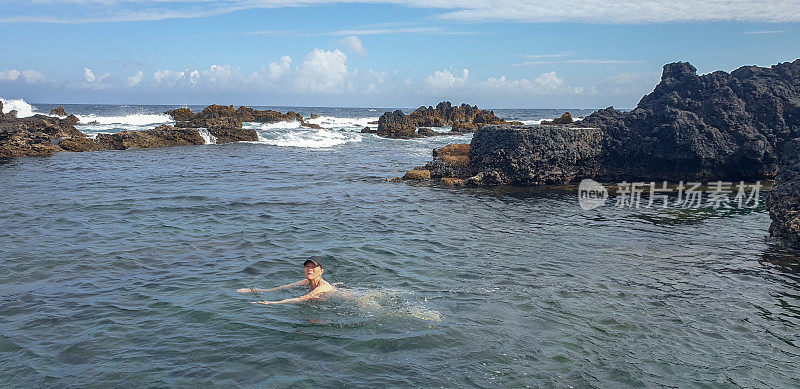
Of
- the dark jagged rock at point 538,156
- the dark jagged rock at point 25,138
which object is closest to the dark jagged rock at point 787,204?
the dark jagged rock at point 538,156

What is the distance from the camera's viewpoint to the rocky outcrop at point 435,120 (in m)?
50.1

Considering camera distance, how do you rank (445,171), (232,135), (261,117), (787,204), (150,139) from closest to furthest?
(787,204) < (445,171) < (150,139) < (232,135) < (261,117)

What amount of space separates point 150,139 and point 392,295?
29.8 m

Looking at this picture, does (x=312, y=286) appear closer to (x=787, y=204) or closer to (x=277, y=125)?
(x=787, y=204)

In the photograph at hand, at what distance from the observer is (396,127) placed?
50125 millimetres

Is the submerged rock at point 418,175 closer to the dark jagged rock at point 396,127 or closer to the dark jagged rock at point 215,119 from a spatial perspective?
the dark jagged rock at point 215,119

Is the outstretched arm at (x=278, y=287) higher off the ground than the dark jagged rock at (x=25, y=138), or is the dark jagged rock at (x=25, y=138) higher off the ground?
the dark jagged rock at (x=25, y=138)

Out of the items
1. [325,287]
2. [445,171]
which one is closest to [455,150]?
[445,171]

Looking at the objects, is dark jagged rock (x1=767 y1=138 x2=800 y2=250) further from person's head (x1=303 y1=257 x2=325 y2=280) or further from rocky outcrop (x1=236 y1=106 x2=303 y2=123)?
rocky outcrop (x1=236 y1=106 x2=303 y2=123)

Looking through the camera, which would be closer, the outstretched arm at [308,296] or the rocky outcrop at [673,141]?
the outstretched arm at [308,296]

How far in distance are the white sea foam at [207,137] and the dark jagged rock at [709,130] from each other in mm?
27027

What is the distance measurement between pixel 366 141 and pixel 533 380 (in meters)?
38.1

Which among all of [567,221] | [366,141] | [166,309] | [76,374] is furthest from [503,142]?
[366,141]

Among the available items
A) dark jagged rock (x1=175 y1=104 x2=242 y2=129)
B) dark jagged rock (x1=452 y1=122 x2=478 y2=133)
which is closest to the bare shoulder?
dark jagged rock (x1=175 y1=104 x2=242 y2=129)
